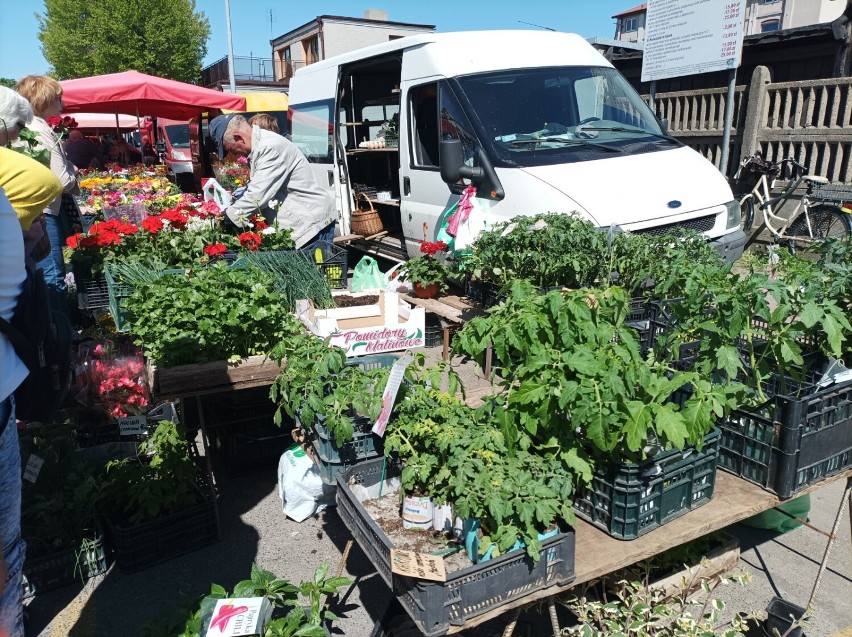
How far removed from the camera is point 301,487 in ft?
12.4

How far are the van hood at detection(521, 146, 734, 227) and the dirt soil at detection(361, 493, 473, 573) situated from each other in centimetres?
315

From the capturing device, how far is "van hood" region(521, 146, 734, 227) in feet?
16.9

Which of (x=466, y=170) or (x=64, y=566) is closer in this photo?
(x=64, y=566)

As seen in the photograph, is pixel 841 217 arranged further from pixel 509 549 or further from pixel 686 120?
pixel 509 549

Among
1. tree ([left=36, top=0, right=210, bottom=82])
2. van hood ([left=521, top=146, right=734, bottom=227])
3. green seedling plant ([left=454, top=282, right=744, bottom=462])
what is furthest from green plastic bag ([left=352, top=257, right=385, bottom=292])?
tree ([left=36, top=0, right=210, bottom=82])

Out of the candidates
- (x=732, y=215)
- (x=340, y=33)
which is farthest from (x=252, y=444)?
(x=340, y=33)

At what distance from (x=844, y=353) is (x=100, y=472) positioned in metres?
3.86

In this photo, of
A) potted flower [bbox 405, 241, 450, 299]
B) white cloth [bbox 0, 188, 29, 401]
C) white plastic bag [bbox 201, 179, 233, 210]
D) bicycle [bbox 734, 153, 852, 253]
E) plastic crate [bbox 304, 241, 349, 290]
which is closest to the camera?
white cloth [bbox 0, 188, 29, 401]

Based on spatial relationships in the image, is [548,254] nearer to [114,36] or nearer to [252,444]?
[252,444]

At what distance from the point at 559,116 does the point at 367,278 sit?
2.43 meters

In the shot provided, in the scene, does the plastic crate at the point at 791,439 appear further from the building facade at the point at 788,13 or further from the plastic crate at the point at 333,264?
the building facade at the point at 788,13

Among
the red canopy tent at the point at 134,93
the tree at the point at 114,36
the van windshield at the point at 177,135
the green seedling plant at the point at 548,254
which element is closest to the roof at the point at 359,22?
the tree at the point at 114,36

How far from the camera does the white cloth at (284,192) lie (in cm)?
558

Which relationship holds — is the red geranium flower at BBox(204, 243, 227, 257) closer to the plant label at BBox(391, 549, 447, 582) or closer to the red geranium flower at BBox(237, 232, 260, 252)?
the red geranium flower at BBox(237, 232, 260, 252)
